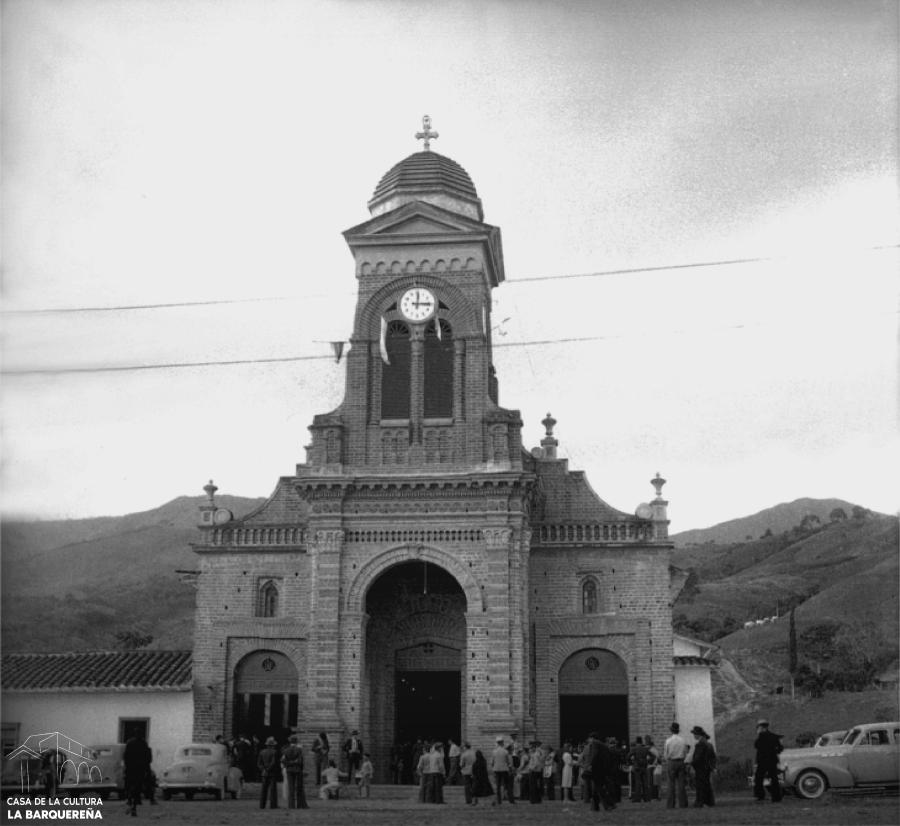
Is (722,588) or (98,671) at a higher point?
(722,588)

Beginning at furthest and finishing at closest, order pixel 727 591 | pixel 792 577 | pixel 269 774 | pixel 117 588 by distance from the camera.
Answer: pixel 792 577 < pixel 727 591 < pixel 117 588 < pixel 269 774

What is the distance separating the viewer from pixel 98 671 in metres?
30.6

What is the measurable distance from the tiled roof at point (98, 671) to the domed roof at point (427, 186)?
14862 millimetres

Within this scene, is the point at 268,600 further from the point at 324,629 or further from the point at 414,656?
the point at 414,656

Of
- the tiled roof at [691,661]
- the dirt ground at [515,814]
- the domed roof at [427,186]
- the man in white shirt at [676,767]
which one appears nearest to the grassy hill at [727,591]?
the tiled roof at [691,661]

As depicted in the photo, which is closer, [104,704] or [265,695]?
[104,704]

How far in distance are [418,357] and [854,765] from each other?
15.7 m

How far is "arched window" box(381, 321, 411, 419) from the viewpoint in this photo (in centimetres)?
3077

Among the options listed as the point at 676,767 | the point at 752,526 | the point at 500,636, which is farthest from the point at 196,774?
the point at 752,526

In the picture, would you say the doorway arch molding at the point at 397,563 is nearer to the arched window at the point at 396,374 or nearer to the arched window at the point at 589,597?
the arched window at the point at 396,374

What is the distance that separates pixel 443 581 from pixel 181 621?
4497 cm

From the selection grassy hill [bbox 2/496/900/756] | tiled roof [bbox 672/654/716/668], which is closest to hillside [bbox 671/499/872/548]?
grassy hill [bbox 2/496/900/756]

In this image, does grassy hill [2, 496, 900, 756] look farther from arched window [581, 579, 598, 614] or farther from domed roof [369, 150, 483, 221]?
domed roof [369, 150, 483, 221]

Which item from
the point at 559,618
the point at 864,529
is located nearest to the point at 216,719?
the point at 559,618
